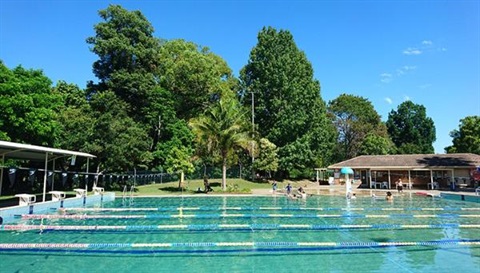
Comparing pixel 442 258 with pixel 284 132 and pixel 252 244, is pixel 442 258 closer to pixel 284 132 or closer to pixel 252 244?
pixel 252 244

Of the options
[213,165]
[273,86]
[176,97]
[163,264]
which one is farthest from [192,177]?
[163,264]

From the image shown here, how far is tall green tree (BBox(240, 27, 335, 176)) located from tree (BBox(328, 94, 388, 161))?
43.1 feet

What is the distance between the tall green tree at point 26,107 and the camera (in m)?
24.5

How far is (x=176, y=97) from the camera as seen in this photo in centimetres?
4531

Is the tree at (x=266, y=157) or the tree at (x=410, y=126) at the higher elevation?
the tree at (x=410, y=126)

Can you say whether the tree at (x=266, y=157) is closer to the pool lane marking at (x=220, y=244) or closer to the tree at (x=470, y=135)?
the tree at (x=470, y=135)

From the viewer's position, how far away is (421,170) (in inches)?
1438

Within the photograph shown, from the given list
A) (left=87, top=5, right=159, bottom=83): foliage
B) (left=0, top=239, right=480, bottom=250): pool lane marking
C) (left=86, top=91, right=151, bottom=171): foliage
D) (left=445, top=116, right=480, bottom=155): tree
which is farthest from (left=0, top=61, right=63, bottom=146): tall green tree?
(left=445, top=116, right=480, bottom=155): tree

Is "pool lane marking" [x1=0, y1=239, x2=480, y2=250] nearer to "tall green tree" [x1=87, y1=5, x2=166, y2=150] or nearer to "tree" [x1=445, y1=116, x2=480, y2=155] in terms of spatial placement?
"tall green tree" [x1=87, y1=5, x2=166, y2=150]

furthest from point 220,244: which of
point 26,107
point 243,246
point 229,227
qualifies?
point 26,107

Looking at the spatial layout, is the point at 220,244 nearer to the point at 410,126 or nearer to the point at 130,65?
the point at 130,65

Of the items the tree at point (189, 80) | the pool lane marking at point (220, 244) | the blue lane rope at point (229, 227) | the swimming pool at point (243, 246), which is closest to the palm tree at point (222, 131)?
the tree at point (189, 80)

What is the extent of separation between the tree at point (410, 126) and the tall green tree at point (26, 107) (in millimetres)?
65193

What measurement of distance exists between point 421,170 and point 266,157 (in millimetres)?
17065
